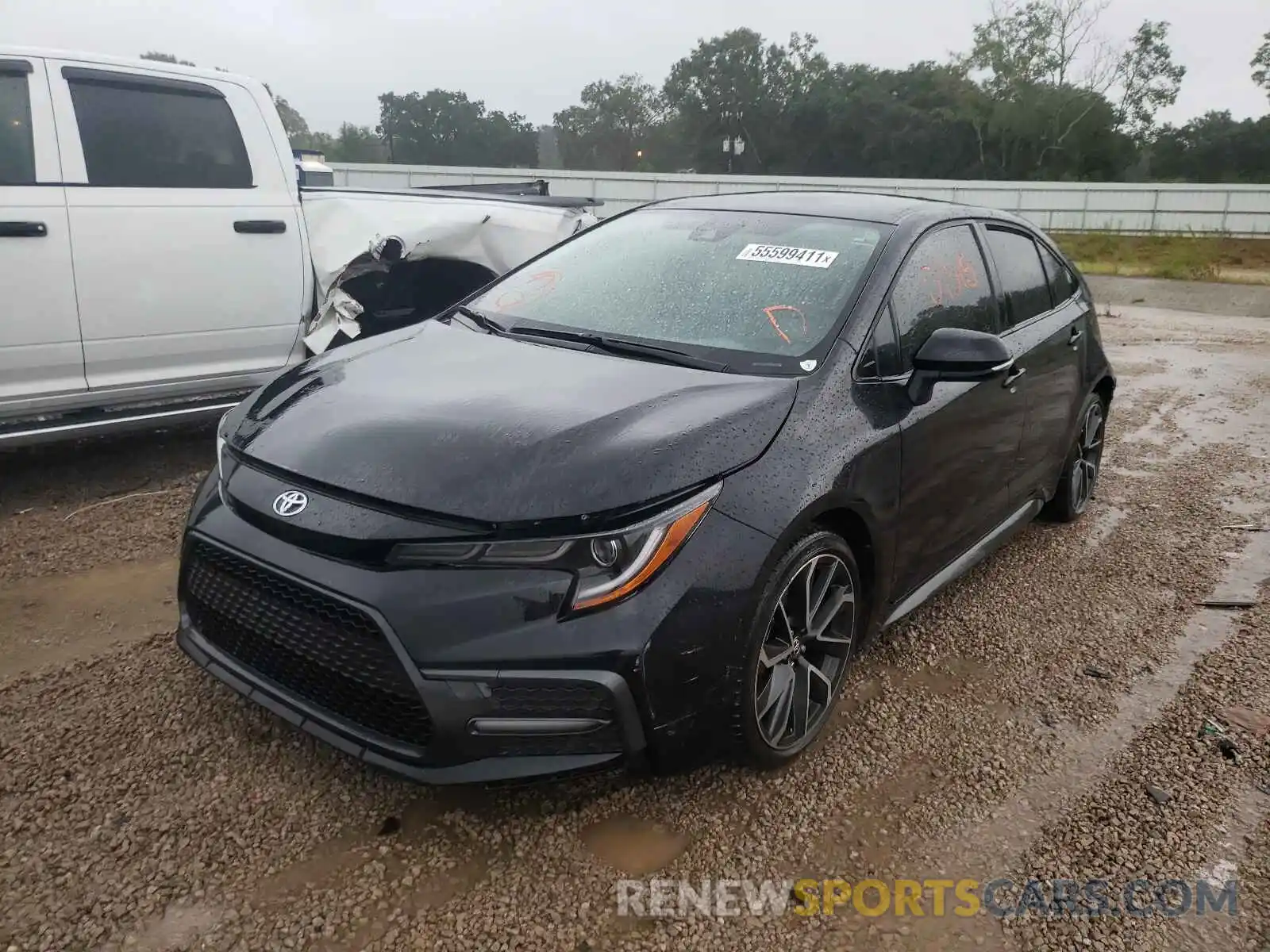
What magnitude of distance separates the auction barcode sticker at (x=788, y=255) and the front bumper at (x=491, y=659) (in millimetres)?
1256

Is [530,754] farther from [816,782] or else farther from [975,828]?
[975,828]

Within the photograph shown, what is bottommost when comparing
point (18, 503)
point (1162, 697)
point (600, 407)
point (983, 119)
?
point (1162, 697)

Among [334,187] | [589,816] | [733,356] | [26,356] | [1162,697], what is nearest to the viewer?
[589,816]

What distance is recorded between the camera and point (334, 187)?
558cm

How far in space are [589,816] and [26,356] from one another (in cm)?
346

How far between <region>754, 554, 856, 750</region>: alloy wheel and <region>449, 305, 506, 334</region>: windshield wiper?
141 centimetres

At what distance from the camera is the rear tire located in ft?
15.1

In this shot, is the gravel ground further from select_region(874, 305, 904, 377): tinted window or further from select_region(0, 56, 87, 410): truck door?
select_region(874, 305, 904, 377): tinted window

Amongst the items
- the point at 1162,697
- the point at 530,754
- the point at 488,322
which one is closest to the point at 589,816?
the point at 530,754

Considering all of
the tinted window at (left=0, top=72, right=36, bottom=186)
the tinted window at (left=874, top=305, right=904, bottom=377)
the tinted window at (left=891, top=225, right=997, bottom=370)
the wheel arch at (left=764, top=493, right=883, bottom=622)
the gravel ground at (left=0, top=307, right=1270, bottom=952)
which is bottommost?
the gravel ground at (left=0, top=307, right=1270, bottom=952)

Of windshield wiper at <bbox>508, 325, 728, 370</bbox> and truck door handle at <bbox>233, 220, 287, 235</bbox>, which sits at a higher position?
truck door handle at <bbox>233, 220, 287, 235</bbox>

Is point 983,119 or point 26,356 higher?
point 983,119

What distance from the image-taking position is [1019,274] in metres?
3.97

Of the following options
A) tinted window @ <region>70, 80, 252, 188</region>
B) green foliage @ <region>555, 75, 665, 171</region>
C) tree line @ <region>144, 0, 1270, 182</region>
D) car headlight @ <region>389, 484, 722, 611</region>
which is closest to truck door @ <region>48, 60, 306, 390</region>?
tinted window @ <region>70, 80, 252, 188</region>
